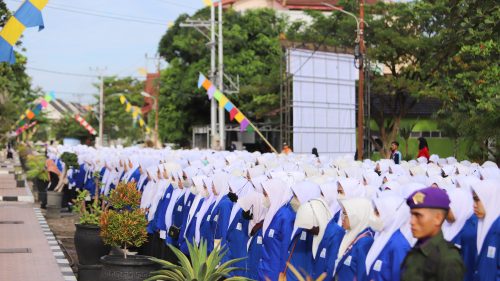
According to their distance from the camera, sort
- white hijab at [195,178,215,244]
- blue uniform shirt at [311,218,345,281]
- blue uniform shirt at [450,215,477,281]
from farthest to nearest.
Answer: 1. white hijab at [195,178,215,244]
2. blue uniform shirt at [311,218,345,281]
3. blue uniform shirt at [450,215,477,281]

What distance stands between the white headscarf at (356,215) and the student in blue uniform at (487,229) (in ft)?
2.86

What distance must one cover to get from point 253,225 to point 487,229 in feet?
9.43

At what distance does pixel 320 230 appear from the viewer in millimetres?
7430

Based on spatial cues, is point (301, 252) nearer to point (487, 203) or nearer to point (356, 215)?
point (356, 215)

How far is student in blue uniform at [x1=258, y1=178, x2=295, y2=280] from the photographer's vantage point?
8.08 metres

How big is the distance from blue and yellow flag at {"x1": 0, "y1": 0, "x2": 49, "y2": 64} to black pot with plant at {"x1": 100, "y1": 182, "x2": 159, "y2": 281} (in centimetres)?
488

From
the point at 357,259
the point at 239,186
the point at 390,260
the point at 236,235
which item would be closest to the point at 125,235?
the point at 236,235

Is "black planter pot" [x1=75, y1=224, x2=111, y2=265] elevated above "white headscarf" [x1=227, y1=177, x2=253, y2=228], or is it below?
below

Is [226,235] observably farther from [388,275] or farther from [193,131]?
[193,131]

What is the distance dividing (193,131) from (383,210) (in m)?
48.1

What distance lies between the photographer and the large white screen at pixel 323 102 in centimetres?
3266

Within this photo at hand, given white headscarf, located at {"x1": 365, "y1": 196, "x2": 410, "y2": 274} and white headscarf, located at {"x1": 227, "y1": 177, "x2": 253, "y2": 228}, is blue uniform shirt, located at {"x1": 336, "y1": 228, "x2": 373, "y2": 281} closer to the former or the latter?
white headscarf, located at {"x1": 365, "y1": 196, "x2": 410, "y2": 274}

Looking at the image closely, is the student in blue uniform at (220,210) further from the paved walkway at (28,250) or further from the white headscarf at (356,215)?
the white headscarf at (356,215)

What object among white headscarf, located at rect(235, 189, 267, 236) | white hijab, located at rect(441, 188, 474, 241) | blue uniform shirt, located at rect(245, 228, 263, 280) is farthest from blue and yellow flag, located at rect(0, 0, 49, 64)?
white hijab, located at rect(441, 188, 474, 241)
